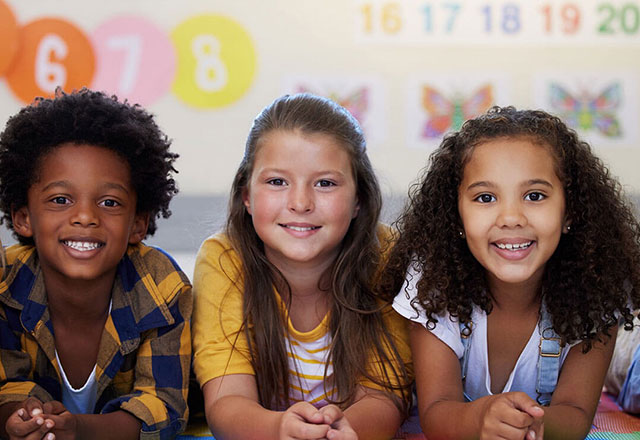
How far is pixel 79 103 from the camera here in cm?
119

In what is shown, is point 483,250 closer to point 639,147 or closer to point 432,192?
point 432,192

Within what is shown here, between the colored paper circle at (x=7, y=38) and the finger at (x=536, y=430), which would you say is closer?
the finger at (x=536, y=430)

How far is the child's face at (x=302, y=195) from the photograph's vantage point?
116 cm

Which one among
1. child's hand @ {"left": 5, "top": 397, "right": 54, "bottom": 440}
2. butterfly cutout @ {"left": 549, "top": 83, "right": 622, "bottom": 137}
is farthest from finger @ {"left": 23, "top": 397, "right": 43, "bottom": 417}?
butterfly cutout @ {"left": 549, "top": 83, "right": 622, "bottom": 137}

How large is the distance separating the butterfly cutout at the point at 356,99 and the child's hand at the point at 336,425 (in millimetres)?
1744

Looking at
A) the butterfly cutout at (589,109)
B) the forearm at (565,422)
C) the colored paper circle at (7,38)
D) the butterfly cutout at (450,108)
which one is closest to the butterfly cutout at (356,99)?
the butterfly cutout at (450,108)

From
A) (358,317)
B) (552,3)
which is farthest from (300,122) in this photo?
(552,3)

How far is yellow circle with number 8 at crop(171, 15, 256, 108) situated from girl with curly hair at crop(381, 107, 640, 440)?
4.83 ft

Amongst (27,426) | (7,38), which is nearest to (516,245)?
(27,426)

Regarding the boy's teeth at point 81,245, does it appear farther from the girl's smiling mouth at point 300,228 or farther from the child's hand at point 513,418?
the child's hand at point 513,418

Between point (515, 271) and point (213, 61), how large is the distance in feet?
5.65

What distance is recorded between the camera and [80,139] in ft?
3.76

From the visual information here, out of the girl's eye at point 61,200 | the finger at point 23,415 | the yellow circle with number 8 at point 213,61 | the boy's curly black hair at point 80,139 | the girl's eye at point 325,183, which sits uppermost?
the yellow circle with number 8 at point 213,61

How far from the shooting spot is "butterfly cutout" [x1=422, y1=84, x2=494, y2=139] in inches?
101
